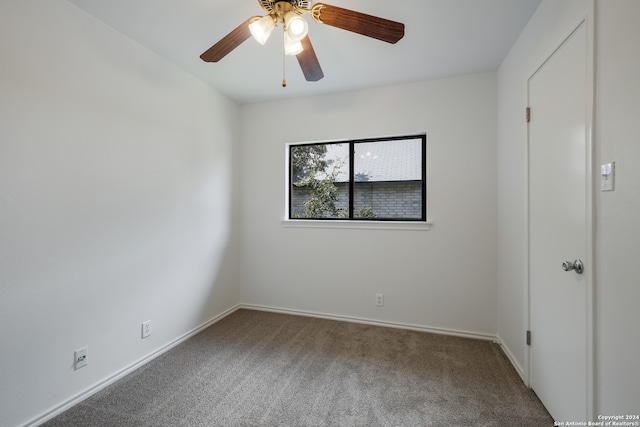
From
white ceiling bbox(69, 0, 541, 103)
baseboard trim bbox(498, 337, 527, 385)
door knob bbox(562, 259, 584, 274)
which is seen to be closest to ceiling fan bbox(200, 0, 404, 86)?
white ceiling bbox(69, 0, 541, 103)

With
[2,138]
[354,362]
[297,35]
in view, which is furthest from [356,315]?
[2,138]

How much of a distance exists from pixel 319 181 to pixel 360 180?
1.64ft

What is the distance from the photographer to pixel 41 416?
4.89 ft

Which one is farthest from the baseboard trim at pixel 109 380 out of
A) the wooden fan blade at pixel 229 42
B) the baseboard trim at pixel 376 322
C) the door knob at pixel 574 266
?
the door knob at pixel 574 266

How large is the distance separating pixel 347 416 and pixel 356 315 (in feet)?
4.40

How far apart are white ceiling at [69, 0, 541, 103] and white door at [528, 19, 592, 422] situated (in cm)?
54

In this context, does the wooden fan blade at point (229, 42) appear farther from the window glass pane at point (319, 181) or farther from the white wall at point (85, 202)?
the window glass pane at point (319, 181)

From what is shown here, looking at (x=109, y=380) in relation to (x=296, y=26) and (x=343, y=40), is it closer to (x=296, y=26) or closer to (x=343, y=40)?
(x=296, y=26)

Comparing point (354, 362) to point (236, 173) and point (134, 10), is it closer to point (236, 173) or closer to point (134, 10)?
point (236, 173)

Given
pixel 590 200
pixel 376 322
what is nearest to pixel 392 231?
pixel 376 322

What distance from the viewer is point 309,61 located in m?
1.59

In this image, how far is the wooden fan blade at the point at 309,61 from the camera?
4.84ft

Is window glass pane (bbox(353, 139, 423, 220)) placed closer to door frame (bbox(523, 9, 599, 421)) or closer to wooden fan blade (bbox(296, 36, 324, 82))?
wooden fan blade (bbox(296, 36, 324, 82))

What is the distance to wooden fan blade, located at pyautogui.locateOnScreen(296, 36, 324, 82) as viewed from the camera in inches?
58.1
